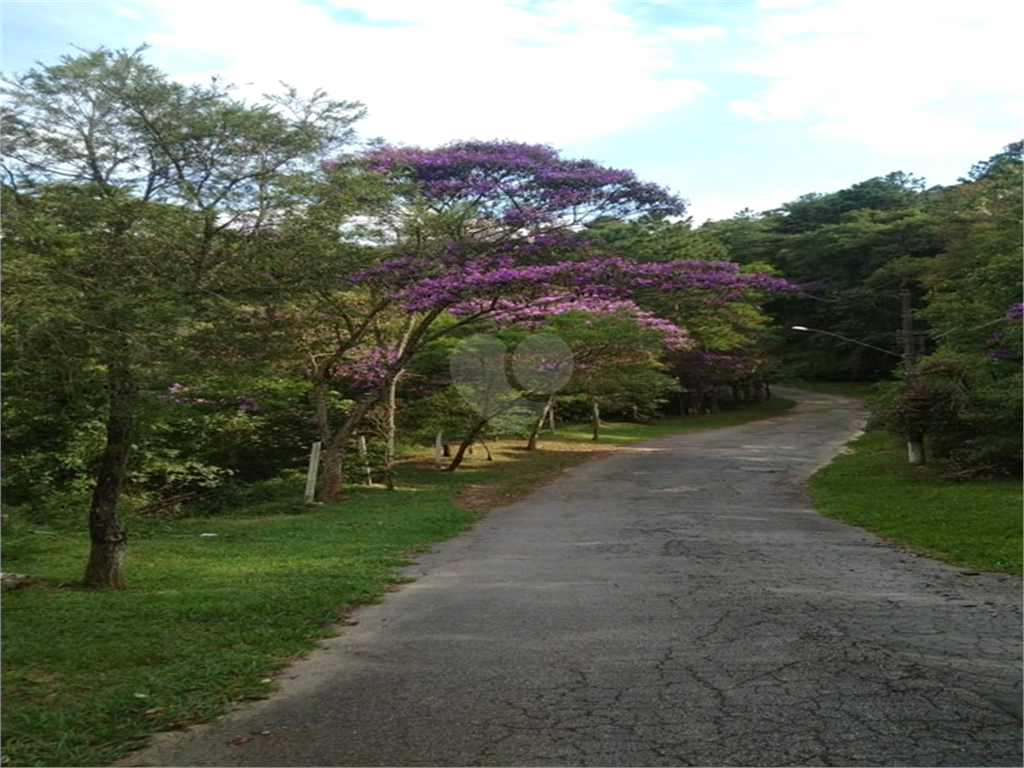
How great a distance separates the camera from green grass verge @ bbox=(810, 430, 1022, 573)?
401 inches

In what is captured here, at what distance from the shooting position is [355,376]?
19.7 metres

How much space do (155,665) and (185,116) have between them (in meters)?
5.11

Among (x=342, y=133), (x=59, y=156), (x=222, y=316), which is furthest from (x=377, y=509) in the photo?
(x=59, y=156)

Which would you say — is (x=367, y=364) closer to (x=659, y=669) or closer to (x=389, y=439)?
(x=389, y=439)

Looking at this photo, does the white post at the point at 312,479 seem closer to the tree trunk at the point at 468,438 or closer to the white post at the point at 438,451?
the tree trunk at the point at 468,438

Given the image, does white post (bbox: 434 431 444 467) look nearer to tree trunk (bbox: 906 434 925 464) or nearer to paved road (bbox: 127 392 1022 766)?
tree trunk (bbox: 906 434 925 464)

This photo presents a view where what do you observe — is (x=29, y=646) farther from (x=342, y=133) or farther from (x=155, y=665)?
(x=342, y=133)

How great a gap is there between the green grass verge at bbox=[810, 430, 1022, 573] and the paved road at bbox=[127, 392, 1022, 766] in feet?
2.41

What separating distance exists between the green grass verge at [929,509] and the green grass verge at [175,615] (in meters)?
5.88

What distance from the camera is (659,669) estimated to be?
5.16 m

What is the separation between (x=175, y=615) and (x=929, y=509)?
36.1 ft

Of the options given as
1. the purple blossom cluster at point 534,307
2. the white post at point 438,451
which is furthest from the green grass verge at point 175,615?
the white post at point 438,451

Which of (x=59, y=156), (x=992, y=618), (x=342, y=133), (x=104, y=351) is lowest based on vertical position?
(x=992, y=618)

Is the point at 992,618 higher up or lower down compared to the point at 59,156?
lower down
